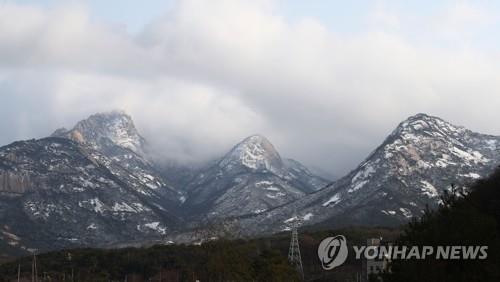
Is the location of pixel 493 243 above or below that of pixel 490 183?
below

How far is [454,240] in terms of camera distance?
2534 inches

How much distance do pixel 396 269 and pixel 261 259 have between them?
280ft

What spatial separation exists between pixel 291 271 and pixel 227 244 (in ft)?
124

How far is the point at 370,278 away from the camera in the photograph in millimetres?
72750

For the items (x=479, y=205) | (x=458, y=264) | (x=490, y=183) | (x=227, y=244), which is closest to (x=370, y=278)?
(x=458, y=264)

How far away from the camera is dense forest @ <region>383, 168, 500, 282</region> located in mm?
57906

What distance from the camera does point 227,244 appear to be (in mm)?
179125

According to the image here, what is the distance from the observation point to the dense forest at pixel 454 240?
5791 cm

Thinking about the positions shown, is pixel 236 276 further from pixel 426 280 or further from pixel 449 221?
pixel 426 280

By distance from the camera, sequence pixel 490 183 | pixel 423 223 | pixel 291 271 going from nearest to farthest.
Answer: pixel 423 223
pixel 490 183
pixel 291 271

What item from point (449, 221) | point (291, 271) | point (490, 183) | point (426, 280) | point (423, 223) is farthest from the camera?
point (291, 271)

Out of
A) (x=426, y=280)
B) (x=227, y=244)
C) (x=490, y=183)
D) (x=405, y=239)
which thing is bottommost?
(x=426, y=280)

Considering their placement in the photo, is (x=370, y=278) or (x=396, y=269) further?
(x=370, y=278)

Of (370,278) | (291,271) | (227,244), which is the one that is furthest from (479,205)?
(227,244)
